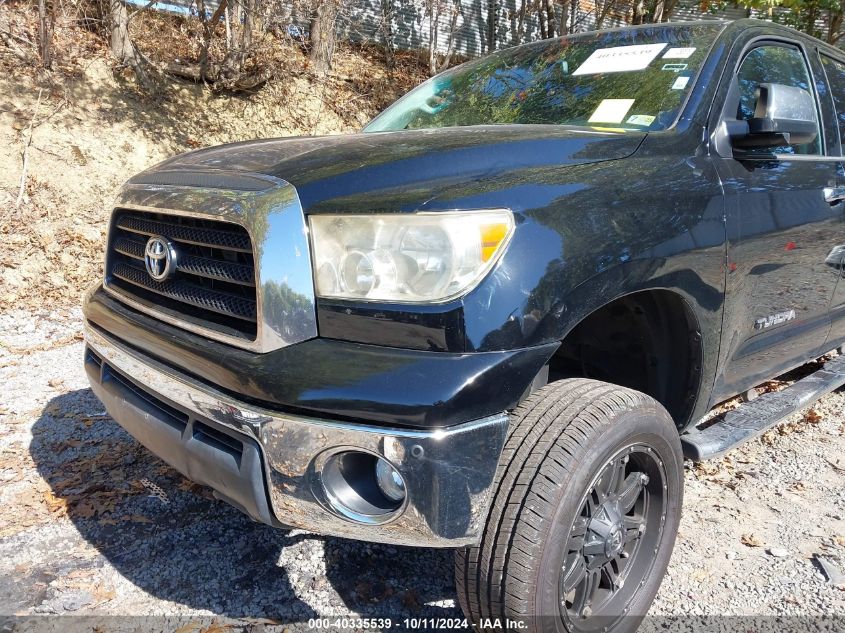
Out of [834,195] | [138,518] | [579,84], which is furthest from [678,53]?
[138,518]

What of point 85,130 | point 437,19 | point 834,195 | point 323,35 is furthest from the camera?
point 437,19

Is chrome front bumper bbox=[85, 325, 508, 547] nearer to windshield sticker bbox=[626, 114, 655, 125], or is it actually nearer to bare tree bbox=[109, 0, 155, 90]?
windshield sticker bbox=[626, 114, 655, 125]

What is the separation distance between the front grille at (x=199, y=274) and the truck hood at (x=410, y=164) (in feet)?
0.50

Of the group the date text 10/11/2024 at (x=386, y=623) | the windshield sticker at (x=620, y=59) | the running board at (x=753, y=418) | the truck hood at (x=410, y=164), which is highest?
the windshield sticker at (x=620, y=59)

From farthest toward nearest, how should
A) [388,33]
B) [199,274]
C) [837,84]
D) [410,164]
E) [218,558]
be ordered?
1. [388,33]
2. [837,84]
3. [218,558]
4. [199,274]
5. [410,164]

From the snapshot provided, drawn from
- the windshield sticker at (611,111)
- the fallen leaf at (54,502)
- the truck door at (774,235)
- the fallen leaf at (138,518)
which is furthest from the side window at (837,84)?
the fallen leaf at (54,502)

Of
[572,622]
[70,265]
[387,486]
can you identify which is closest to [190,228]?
[387,486]

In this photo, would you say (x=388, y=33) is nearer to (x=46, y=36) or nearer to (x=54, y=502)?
(x=46, y=36)

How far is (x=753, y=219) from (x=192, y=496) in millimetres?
2650

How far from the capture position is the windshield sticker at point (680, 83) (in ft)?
8.07

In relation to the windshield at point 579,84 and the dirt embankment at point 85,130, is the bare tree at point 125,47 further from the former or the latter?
the windshield at point 579,84

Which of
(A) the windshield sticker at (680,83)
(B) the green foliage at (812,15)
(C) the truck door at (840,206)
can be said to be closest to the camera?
(A) the windshield sticker at (680,83)

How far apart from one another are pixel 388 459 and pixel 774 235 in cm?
185

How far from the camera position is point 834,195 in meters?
2.97
